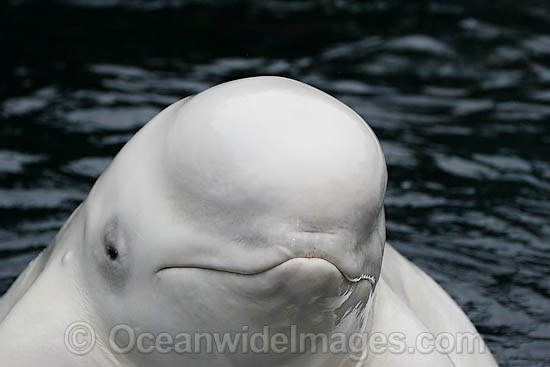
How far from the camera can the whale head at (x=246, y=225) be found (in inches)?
136

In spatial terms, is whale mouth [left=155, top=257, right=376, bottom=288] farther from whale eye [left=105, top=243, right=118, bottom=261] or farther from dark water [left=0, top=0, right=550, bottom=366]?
dark water [left=0, top=0, right=550, bottom=366]

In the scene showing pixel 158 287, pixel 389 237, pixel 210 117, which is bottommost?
pixel 389 237

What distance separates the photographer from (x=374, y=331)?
457 centimetres

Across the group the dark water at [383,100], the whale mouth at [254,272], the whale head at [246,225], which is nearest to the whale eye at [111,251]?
the whale head at [246,225]

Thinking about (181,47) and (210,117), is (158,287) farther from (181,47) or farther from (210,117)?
(181,47)

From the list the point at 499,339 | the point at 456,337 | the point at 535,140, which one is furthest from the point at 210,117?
the point at 535,140

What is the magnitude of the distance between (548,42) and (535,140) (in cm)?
326

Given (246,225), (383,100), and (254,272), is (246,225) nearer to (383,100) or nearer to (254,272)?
(254,272)

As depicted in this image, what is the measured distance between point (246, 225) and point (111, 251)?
0.75m
